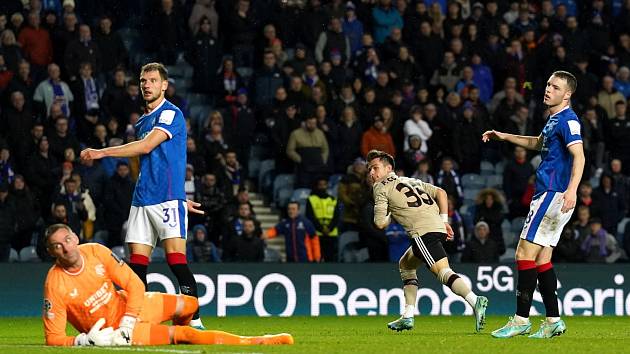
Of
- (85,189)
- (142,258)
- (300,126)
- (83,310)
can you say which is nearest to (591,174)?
(300,126)

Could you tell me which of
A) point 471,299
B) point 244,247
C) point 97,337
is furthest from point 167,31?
point 97,337

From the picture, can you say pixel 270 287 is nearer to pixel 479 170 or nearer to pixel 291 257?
pixel 291 257

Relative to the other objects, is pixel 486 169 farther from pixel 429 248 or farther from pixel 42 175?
pixel 429 248

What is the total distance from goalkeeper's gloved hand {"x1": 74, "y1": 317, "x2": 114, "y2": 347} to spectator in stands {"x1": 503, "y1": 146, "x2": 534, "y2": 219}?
529 inches

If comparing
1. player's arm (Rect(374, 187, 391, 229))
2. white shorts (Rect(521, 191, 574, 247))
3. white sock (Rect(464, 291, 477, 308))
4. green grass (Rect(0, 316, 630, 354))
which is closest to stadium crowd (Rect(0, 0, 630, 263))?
green grass (Rect(0, 316, 630, 354))

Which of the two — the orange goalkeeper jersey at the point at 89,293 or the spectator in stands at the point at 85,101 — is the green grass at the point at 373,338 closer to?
the orange goalkeeper jersey at the point at 89,293

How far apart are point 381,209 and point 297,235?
A: 739cm

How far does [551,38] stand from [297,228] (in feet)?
25.5

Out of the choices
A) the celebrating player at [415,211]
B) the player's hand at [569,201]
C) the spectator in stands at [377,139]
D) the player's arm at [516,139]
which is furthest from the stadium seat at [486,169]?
the player's hand at [569,201]

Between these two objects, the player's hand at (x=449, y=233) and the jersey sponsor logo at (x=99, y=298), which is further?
the player's hand at (x=449, y=233)

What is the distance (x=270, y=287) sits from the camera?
62.8 ft

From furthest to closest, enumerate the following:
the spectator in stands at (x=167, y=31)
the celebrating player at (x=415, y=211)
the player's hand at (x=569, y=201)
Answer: the spectator in stands at (x=167, y=31)
the celebrating player at (x=415, y=211)
the player's hand at (x=569, y=201)

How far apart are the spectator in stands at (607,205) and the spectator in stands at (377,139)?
3483mm

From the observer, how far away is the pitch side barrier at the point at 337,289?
1817 cm
